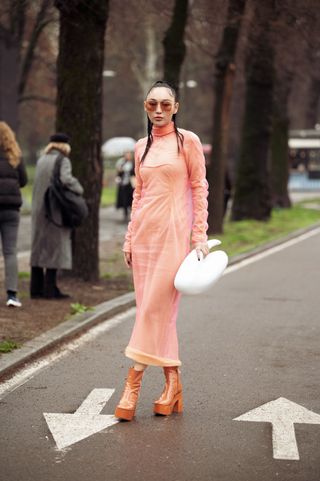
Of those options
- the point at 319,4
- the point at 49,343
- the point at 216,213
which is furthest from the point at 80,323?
the point at 216,213

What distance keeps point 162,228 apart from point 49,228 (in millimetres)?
5633

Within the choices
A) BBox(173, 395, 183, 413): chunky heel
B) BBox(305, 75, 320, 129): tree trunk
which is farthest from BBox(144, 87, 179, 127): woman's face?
BBox(305, 75, 320, 129): tree trunk

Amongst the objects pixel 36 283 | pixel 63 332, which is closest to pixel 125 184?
pixel 36 283

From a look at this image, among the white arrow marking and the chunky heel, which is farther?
the chunky heel

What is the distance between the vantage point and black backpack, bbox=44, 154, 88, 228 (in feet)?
39.9

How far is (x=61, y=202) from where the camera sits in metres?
12.1

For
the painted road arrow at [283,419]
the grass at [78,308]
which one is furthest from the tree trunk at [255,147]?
the painted road arrow at [283,419]

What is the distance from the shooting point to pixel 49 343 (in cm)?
938

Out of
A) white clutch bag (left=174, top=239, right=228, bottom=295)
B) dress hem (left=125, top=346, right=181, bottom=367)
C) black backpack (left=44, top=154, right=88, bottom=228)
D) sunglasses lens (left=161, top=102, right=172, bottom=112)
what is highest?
sunglasses lens (left=161, top=102, right=172, bottom=112)

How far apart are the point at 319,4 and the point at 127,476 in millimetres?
12380

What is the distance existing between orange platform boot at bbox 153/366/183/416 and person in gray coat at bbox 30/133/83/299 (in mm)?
5367

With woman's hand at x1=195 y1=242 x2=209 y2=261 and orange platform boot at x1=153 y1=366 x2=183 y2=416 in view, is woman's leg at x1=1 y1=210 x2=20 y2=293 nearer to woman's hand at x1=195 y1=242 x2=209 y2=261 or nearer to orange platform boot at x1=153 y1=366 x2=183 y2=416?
orange platform boot at x1=153 y1=366 x2=183 y2=416

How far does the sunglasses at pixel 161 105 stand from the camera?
6781mm

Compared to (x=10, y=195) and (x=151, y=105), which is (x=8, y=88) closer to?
(x=10, y=195)
